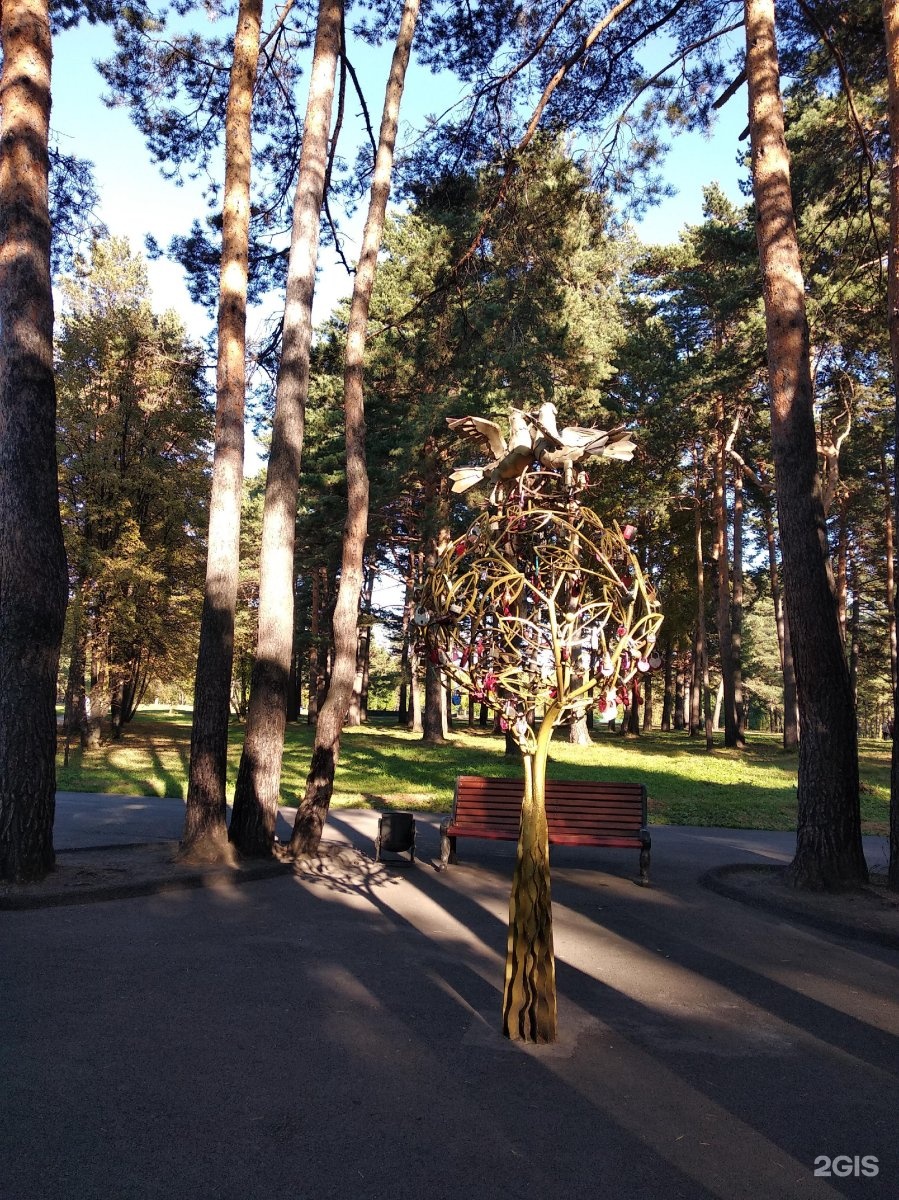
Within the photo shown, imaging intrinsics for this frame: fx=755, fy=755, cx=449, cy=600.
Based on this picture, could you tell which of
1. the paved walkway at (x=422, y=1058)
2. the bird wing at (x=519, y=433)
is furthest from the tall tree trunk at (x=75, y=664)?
the bird wing at (x=519, y=433)

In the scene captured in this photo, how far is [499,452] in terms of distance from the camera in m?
4.26

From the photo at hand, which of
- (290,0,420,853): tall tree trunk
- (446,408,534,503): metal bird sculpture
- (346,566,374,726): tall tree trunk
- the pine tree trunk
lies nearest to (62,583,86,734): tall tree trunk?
(346,566,374,726): tall tree trunk

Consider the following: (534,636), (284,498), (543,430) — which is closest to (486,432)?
(543,430)

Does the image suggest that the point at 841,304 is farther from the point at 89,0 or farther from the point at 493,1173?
the point at 493,1173

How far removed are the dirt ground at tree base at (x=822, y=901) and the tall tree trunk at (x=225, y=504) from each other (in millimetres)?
5443

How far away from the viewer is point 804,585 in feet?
26.5

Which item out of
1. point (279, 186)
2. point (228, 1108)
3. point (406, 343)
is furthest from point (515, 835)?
point (406, 343)

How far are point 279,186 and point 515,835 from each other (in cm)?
1091

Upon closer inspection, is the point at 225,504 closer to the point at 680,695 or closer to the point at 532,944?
the point at 532,944

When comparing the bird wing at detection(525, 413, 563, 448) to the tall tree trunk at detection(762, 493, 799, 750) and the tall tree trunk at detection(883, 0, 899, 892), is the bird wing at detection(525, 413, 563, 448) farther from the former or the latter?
the tall tree trunk at detection(762, 493, 799, 750)

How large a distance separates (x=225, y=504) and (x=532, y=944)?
251 inches

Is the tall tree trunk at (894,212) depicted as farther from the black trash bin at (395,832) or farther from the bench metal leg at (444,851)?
the black trash bin at (395,832)

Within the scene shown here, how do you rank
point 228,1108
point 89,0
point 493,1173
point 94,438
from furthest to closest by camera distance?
point 94,438, point 89,0, point 228,1108, point 493,1173

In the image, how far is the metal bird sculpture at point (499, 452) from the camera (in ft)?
13.4
